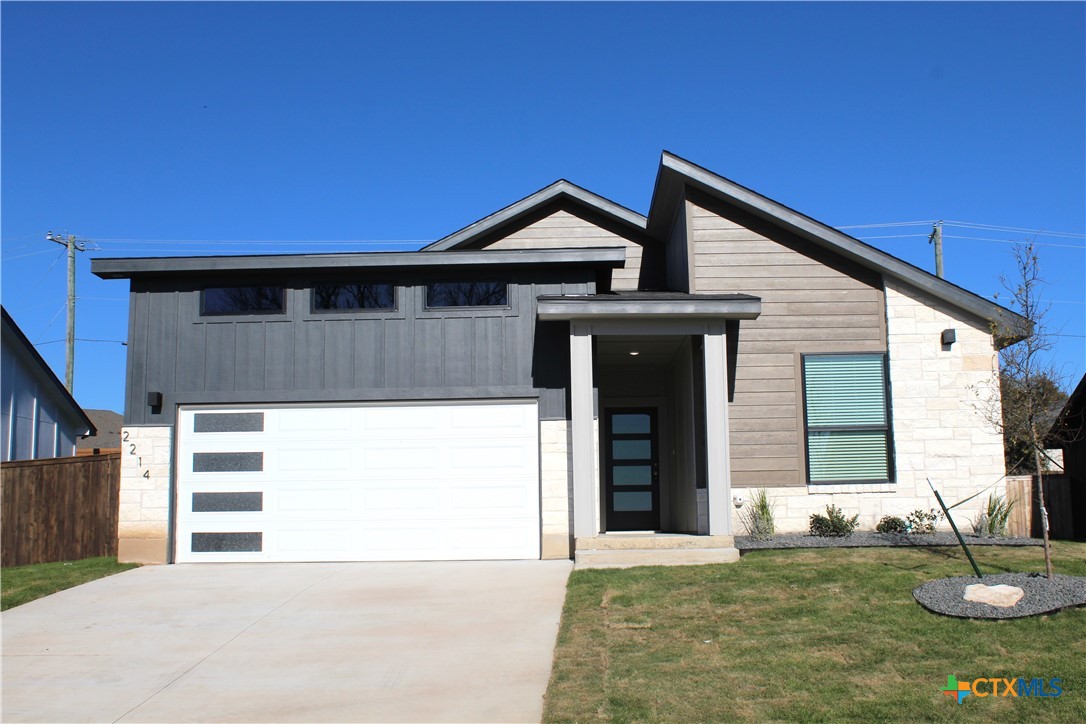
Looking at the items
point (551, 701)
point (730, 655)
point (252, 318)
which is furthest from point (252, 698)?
point (252, 318)

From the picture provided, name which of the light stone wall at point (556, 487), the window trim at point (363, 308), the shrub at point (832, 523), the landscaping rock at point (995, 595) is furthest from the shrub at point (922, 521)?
the window trim at point (363, 308)

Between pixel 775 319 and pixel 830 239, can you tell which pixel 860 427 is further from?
pixel 830 239

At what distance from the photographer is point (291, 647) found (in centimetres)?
762

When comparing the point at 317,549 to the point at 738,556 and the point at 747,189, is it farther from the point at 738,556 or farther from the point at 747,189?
the point at 747,189

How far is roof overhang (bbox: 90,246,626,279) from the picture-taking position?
11883 millimetres

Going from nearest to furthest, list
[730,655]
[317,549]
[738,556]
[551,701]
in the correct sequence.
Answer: [551,701] → [730,655] → [738,556] → [317,549]

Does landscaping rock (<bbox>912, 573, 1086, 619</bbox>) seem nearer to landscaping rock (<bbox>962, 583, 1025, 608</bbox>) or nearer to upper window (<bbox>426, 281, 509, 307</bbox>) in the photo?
landscaping rock (<bbox>962, 583, 1025, 608</bbox>)

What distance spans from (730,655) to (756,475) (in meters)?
5.77

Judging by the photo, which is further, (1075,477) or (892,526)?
(1075,477)

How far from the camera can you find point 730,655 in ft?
22.3

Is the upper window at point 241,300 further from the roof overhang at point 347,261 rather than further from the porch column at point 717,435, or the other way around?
the porch column at point 717,435

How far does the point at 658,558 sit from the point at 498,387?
3131 mm

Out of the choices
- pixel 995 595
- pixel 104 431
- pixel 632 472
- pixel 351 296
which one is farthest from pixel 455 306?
pixel 104 431

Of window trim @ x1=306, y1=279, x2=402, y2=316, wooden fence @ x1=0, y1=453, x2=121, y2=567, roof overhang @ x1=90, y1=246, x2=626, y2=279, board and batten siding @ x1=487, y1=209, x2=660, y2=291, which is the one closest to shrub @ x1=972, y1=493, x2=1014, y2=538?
roof overhang @ x1=90, y1=246, x2=626, y2=279
